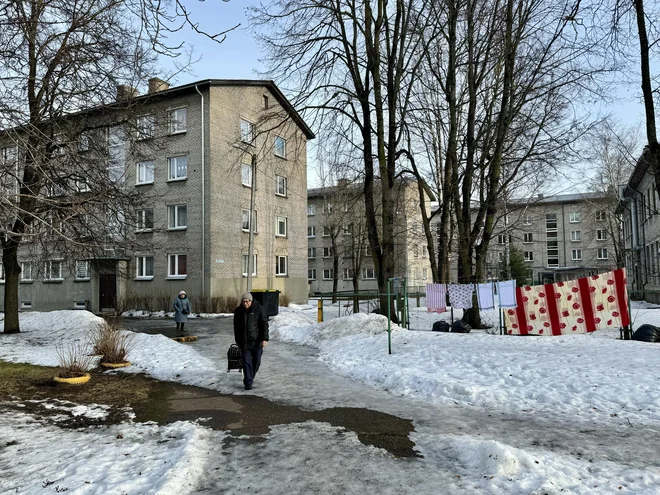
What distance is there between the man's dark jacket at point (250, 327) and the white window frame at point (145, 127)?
24.9ft

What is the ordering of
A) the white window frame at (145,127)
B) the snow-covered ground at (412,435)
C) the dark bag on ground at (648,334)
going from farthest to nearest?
the white window frame at (145,127) → the dark bag on ground at (648,334) → the snow-covered ground at (412,435)

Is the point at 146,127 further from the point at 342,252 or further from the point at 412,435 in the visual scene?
the point at 342,252

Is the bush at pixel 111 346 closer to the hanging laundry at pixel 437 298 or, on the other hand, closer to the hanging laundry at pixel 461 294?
the hanging laundry at pixel 437 298

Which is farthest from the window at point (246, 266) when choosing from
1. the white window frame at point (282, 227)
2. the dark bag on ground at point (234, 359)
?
the dark bag on ground at point (234, 359)

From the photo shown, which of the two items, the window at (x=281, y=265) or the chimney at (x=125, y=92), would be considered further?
the window at (x=281, y=265)

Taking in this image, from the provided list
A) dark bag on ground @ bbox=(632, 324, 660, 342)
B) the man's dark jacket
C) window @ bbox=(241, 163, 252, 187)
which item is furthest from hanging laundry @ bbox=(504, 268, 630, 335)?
window @ bbox=(241, 163, 252, 187)

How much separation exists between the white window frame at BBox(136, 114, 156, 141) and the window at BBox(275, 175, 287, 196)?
18.2m

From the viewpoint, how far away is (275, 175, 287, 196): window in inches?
1270

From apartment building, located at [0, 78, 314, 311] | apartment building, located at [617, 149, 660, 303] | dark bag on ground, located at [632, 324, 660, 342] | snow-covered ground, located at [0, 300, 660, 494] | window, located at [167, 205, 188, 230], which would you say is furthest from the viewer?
window, located at [167, 205, 188, 230]

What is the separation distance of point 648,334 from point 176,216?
2314cm

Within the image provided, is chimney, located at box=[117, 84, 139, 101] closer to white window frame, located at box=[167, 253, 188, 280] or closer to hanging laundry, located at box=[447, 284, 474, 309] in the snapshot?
hanging laundry, located at box=[447, 284, 474, 309]

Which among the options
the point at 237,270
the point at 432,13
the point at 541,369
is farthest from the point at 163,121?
the point at 237,270

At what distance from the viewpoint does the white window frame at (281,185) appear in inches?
1266

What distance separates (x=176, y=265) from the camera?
2691 cm
